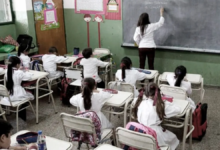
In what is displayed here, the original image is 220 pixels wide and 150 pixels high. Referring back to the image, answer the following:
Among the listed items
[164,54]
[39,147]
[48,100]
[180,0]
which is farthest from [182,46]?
[39,147]

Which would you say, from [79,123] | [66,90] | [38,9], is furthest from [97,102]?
[38,9]

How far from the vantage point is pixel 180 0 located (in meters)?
5.05

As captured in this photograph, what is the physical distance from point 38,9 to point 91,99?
363 cm

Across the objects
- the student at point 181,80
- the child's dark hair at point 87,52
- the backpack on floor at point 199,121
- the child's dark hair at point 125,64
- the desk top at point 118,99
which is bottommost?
the backpack on floor at point 199,121

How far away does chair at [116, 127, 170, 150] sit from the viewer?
2.14 m

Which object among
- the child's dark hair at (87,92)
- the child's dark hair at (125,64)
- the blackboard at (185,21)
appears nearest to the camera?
the child's dark hair at (87,92)

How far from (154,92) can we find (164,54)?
307 centimetres

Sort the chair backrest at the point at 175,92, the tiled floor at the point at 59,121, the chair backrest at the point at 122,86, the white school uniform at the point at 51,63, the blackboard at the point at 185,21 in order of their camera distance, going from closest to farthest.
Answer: the chair backrest at the point at 175,92 < the tiled floor at the point at 59,121 < the chair backrest at the point at 122,86 < the white school uniform at the point at 51,63 < the blackboard at the point at 185,21

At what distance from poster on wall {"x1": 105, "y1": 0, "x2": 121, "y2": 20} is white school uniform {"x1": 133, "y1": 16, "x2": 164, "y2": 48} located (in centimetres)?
89

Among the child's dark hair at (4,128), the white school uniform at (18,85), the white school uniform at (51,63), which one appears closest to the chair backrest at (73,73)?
the white school uniform at (51,63)

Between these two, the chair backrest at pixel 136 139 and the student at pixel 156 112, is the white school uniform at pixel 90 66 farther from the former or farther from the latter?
the chair backrest at pixel 136 139

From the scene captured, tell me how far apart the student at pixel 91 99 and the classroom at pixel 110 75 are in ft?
0.04

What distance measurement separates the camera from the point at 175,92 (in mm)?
3283

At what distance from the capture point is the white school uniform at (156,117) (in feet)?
8.45
